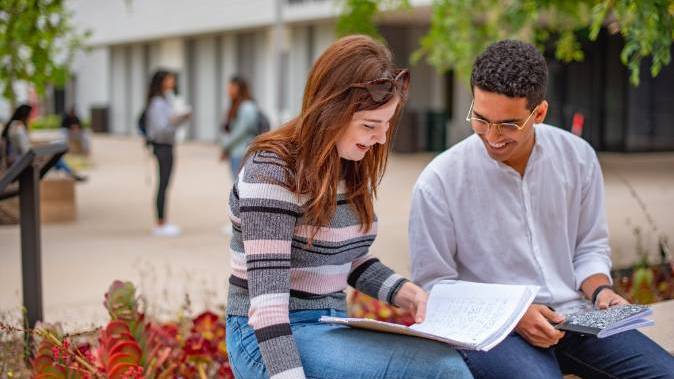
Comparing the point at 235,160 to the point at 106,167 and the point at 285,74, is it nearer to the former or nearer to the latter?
the point at 106,167

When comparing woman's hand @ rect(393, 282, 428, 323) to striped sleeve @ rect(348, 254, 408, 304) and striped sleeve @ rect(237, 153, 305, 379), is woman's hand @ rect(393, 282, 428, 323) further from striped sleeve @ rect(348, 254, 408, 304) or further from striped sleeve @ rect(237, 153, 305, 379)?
striped sleeve @ rect(237, 153, 305, 379)

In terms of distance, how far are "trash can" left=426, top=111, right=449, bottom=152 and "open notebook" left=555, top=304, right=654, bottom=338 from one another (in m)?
21.9

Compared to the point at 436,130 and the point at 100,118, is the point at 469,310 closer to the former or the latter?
the point at 436,130

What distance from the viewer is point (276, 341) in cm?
226

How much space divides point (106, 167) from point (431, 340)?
19209 millimetres

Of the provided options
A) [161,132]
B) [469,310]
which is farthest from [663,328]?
[161,132]

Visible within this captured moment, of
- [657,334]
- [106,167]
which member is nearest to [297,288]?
[657,334]

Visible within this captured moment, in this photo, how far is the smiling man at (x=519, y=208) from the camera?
2926 millimetres

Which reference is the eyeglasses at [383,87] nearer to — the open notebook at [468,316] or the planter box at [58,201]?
the open notebook at [468,316]

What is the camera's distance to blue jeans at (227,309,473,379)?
229cm

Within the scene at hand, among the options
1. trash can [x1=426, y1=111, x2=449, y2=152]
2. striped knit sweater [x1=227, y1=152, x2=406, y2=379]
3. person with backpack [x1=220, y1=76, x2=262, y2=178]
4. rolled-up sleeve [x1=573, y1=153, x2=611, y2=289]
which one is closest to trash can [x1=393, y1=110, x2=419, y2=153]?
trash can [x1=426, y1=111, x2=449, y2=152]

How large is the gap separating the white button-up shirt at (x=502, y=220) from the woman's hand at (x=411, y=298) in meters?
0.31

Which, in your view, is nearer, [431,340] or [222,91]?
[431,340]

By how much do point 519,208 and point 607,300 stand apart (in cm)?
43
